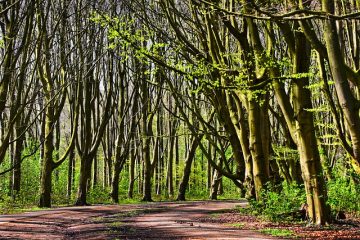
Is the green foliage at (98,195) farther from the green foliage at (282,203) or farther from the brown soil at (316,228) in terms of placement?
the green foliage at (282,203)

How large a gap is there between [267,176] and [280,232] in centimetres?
426

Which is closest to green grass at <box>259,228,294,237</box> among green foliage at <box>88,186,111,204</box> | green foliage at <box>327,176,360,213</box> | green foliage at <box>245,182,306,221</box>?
green foliage at <box>245,182,306,221</box>

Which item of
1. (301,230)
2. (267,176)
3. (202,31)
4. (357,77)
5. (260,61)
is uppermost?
(202,31)

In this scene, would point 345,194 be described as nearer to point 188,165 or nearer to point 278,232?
point 278,232

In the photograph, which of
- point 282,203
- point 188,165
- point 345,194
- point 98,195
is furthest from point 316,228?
point 98,195

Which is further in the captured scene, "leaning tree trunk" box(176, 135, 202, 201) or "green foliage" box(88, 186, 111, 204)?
"leaning tree trunk" box(176, 135, 202, 201)

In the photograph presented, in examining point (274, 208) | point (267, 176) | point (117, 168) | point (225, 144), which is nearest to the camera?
point (274, 208)

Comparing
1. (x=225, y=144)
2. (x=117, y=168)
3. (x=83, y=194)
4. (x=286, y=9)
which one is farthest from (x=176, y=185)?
(x=286, y=9)

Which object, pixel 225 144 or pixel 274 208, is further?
pixel 225 144

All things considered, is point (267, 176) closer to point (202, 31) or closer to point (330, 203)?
point (330, 203)

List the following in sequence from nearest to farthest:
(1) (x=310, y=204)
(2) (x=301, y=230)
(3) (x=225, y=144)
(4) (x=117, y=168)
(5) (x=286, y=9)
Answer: (5) (x=286, y=9)
(2) (x=301, y=230)
(1) (x=310, y=204)
(4) (x=117, y=168)
(3) (x=225, y=144)

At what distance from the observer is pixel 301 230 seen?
10609mm

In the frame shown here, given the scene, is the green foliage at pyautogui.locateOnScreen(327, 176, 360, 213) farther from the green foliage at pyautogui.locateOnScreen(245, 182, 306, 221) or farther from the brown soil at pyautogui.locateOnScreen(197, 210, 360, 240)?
the green foliage at pyautogui.locateOnScreen(245, 182, 306, 221)

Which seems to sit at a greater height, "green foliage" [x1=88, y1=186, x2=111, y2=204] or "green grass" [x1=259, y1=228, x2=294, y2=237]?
"green foliage" [x1=88, y1=186, x2=111, y2=204]
